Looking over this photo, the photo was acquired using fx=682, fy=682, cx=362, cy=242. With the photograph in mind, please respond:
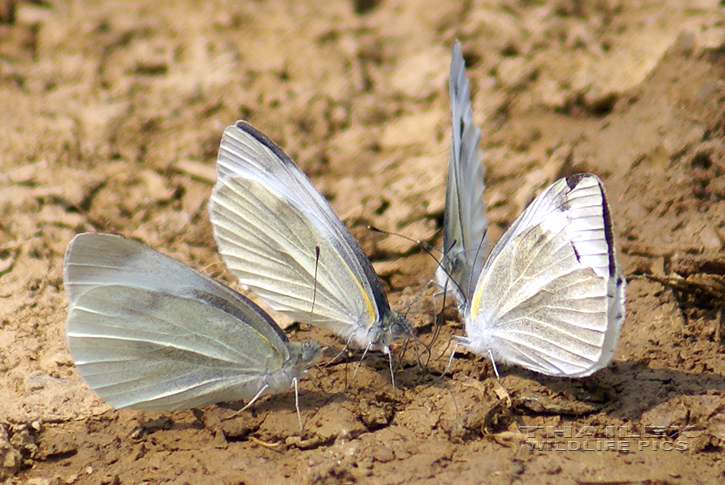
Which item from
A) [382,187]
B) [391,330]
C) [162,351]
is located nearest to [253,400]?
[162,351]

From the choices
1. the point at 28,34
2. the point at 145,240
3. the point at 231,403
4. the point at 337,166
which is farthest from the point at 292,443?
the point at 28,34

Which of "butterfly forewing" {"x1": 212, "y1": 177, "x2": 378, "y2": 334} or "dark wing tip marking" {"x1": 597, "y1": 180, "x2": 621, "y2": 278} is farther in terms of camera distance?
"butterfly forewing" {"x1": 212, "y1": 177, "x2": 378, "y2": 334}

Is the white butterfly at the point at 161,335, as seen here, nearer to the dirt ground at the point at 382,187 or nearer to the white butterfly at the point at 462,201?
the dirt ground at the point at 382,187

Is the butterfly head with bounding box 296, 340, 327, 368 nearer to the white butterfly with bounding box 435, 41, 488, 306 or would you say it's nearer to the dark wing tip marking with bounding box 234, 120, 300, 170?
the white butterfly with bounding box 435, 41, 488, 306

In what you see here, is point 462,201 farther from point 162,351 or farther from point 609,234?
point 162,351

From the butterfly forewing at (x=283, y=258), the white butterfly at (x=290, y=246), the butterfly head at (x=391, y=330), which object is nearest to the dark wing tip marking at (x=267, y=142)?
the white butterfly at (x=290, y=246)

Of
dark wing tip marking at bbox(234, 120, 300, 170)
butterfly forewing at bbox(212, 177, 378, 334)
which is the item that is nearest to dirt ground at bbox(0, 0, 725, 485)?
butterfly forewing at bbox(212, 177, 378, 334)
